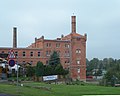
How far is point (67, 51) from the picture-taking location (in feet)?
396

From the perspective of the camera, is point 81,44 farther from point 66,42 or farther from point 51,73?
point 51,73

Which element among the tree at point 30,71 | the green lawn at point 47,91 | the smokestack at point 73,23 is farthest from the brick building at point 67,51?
the green lawn at point 47,91

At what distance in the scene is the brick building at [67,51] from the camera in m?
117

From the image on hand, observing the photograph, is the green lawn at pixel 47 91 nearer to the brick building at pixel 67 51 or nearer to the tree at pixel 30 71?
the tree at pixel 30 71

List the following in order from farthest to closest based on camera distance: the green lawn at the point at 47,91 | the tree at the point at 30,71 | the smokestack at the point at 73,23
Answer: the smokestack at the point at 73,23, the tree at the point at 30,71, the green lawn at the point at 47,91

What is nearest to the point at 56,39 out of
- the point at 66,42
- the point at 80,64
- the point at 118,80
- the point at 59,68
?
the point at 66,42

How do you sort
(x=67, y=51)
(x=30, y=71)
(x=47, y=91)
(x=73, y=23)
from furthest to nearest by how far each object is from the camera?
(x=67, y=51), (x=73, y=23), (x=30, y=71), (x=47, y=91)

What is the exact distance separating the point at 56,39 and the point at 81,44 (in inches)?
342

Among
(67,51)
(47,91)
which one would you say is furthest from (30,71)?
(47,91)

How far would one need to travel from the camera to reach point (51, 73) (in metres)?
104

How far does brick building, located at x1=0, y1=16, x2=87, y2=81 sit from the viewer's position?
11738 cm

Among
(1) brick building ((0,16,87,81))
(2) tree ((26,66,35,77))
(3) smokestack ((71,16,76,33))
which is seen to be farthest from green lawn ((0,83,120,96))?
(3) smokestack ((71,16,76,33))

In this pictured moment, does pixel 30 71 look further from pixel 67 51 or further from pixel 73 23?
pixel 73 23

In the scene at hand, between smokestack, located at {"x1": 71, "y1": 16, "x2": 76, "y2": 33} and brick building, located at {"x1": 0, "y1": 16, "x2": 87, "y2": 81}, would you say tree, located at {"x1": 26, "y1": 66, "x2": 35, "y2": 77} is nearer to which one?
brick building, located at {"x1": 0, "y1": 16, "x2": 87, "y2": 81}
